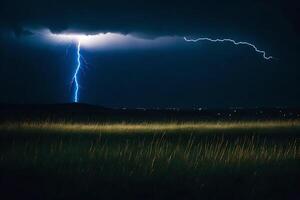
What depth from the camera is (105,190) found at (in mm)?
8062

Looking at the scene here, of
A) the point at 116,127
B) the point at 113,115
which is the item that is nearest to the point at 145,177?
the point at 116,127

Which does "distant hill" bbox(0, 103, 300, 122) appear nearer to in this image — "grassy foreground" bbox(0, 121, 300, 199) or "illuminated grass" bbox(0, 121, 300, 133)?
"illuminated grass" bbox(0, 121, 300, 133)

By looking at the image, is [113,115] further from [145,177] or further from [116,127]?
[145,177]

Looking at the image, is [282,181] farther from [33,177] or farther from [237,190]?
[33,177]

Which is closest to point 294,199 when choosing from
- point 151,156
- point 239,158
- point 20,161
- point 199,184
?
point 199,184

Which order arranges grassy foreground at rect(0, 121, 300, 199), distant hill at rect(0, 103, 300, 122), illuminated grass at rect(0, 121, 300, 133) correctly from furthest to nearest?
distant hill at rect(0, 103, 300, 122), illuminated grass at rect(0, 121, 300, 133), grassy foreground at rect(0, 121, 300, 199)

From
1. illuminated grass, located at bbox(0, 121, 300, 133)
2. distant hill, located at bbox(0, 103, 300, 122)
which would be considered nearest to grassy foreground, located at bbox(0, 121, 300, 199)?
illuminated grass, located at bbox(0, 121, 300, 133)

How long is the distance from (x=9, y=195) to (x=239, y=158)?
519 cm

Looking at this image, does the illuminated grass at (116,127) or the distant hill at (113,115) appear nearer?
the illuminated grass at (116,127)

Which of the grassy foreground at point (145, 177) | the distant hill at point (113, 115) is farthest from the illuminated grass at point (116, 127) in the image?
the grassy foreground at point (145, 177)

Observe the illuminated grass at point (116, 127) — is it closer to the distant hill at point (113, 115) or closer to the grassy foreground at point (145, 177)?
the distant hill at point (113, 115)

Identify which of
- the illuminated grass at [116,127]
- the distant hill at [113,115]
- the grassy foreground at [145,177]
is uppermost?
the grassy foreground at [145,177]

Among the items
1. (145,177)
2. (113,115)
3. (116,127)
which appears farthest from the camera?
(113,115)

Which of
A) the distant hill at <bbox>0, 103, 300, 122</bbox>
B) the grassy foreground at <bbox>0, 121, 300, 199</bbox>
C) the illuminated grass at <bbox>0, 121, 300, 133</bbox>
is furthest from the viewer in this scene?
the distant hill at <bbox>0, 103, 300, 122</bbox>
